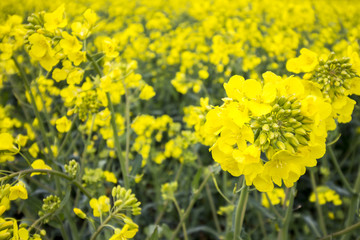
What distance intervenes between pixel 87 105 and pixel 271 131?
4.12 feet

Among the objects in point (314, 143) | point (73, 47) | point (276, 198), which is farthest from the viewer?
point (276, 198)

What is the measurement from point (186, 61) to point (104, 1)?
6823 mm

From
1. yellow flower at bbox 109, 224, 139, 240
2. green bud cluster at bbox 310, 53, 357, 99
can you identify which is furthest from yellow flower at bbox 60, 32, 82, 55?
green bud cluster at bbox 310, 53, 357, 99

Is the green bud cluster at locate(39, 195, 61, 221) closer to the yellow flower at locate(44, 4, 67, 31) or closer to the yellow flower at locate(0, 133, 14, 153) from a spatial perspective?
the yellow flower at locate(0, 133, 14, 153)

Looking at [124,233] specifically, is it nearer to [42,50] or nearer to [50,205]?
[50,205]

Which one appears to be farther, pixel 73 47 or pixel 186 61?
pixel 186 61

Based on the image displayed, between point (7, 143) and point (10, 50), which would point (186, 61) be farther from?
point (7, 143)

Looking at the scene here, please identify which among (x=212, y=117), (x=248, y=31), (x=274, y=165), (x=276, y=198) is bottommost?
(x=276, y=198)

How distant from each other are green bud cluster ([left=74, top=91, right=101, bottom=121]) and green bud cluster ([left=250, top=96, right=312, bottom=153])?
3.67 feet

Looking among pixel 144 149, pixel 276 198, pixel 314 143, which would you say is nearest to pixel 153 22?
pixel 144 149

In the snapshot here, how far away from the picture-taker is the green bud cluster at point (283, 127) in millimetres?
1108

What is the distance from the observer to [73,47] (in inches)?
61.0

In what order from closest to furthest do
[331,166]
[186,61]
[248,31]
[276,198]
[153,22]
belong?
[276,198] < [331,166] < [186,61] < [248,31] < [153,22]

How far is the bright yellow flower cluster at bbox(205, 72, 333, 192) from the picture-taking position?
3.59 ft
